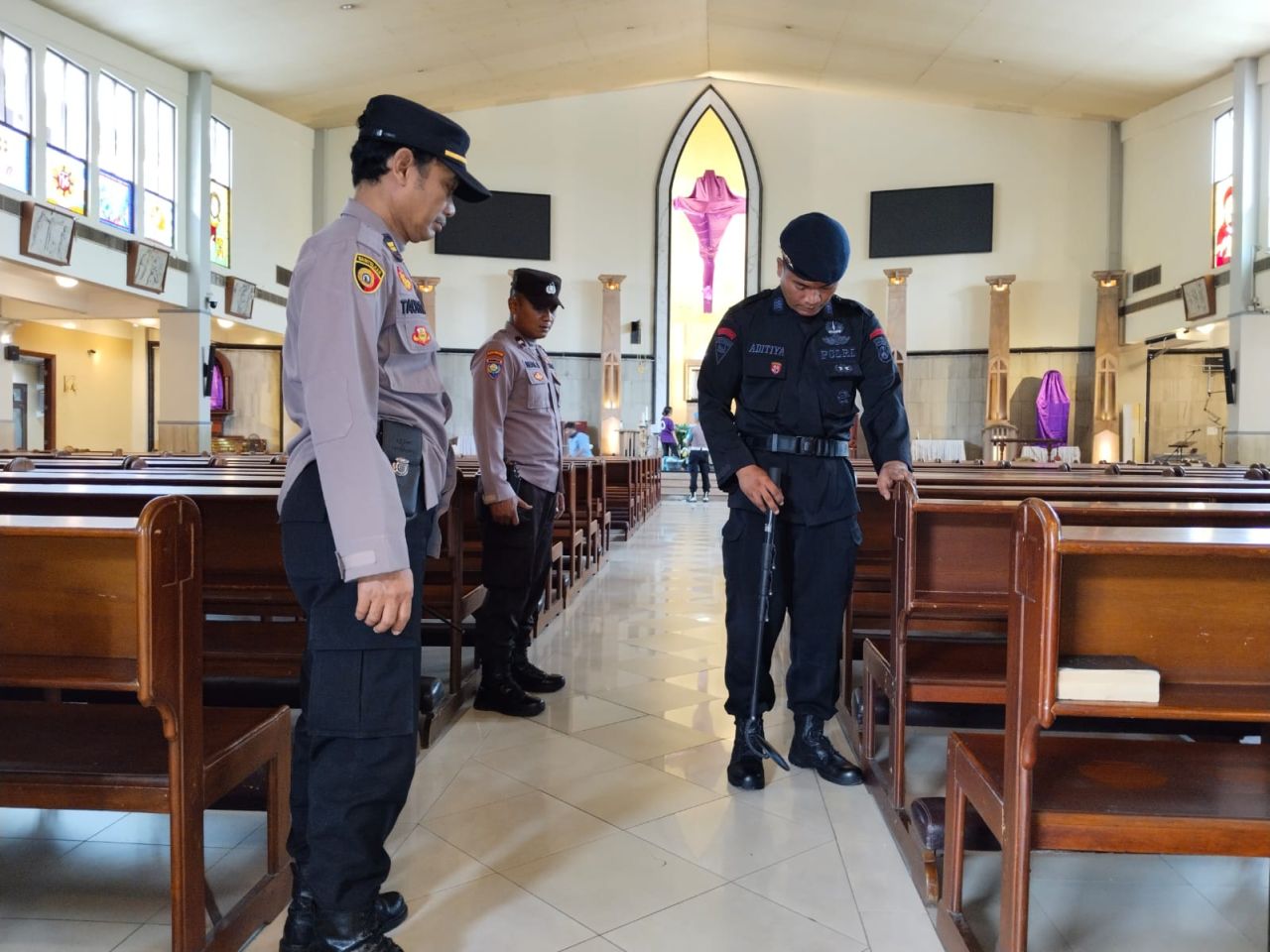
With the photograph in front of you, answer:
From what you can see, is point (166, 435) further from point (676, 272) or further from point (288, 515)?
point (288, 515)

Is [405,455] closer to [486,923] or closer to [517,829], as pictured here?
[486,923]

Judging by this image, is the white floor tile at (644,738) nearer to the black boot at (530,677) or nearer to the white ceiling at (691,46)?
the black boot at (530,677)

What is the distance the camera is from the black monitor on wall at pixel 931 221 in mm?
13648

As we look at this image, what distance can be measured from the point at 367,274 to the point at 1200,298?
39.6 feet

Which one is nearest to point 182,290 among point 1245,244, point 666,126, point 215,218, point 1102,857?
point 215,218

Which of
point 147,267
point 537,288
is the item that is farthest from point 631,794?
point 147,267

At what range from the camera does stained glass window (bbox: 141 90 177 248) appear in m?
9.77

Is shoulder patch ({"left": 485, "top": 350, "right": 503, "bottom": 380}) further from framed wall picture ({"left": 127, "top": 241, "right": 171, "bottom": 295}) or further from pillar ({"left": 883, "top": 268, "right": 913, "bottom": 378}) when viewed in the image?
pillar ({"left": 883, "top": 268, "right": 913, "bottom": 378})

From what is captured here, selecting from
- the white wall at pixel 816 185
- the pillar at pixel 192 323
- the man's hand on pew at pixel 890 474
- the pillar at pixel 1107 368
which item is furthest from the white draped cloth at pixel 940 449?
the man's hand on pew at pixel 890 474

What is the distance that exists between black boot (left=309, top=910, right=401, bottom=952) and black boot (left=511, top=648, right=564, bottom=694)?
1582 millimetres

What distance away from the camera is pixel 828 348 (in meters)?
2.20

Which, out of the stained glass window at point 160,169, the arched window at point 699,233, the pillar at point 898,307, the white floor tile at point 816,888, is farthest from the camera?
the arched window at point 699,233

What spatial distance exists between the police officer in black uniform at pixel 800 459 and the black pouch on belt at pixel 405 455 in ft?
3.05

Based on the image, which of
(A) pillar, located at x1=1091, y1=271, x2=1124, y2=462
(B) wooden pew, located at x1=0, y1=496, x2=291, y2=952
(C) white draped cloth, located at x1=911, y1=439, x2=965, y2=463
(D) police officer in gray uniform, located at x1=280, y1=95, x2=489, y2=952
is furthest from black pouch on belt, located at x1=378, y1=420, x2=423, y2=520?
(A) pillar, located at x1=1091, y1=271, x2=1124, y2=462
